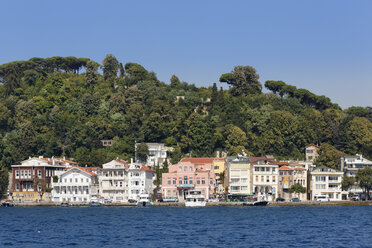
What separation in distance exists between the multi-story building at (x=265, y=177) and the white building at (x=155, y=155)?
1832cm

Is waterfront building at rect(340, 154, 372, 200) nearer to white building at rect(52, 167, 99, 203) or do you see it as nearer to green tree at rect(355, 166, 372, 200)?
green tree at rect(355, 166, 372, 200)

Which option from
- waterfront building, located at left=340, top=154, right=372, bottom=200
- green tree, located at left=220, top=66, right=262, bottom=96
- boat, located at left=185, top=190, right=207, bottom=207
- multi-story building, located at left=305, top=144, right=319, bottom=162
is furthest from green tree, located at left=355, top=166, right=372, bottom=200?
green tree, located at left=220, top=66, right=262, bottom=96

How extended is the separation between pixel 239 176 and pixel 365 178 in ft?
67.7

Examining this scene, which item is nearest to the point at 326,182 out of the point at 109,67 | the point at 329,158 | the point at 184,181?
the point at 329,158

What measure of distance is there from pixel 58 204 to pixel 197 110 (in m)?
41.7

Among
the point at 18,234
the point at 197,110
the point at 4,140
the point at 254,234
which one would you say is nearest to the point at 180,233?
the point at 254,234

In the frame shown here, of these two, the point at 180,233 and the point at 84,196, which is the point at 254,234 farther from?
the point at 84,196

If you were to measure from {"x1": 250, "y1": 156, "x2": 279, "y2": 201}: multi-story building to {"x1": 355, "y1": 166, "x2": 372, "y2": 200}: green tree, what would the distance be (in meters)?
13.6

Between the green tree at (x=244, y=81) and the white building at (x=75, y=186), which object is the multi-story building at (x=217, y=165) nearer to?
the white building at (x=75, y=186)

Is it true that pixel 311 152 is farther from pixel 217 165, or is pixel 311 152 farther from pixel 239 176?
pixel 217 165

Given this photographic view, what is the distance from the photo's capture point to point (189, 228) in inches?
2734

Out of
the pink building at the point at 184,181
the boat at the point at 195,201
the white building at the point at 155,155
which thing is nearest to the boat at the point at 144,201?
the pink building at the point at 184,181

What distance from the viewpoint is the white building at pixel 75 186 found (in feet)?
373

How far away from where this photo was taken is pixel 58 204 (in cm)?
11031
